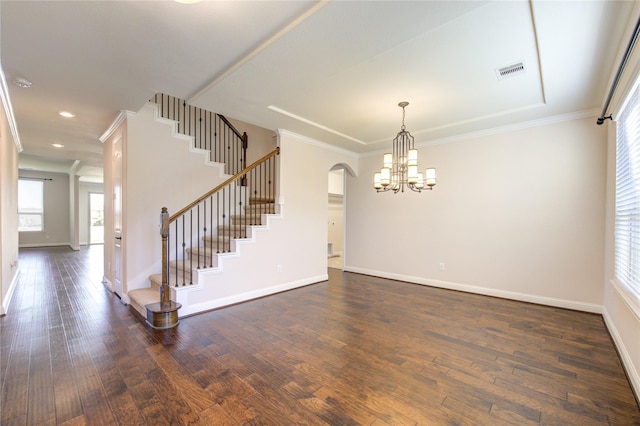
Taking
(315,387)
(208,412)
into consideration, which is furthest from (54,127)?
(315,387)

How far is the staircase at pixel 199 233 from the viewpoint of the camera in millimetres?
3533

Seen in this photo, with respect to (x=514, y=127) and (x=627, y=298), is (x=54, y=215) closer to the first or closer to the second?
(x=514, y=127)

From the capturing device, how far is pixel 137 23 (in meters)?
2.12

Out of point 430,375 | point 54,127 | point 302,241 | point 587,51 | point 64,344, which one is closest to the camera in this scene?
point 430,375

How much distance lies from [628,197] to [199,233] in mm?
5463

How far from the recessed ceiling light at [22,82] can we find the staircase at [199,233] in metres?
1.43

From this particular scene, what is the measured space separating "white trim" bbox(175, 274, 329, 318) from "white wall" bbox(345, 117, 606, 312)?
199 centimetres

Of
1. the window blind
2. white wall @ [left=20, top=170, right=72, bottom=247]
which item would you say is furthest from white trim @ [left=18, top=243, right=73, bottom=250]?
the window blind

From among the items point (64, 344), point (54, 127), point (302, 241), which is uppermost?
point (54, 127)

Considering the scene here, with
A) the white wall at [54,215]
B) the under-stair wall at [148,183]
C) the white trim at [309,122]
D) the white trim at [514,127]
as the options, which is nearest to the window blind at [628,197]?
the white trim at [514,127]

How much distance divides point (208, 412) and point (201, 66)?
2972 mm

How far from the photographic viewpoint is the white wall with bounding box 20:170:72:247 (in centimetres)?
1006

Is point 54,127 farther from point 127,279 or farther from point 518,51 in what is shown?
point 518,51

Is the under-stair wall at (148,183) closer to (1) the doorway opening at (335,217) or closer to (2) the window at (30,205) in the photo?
(1) the doorway opening at (335,217)
